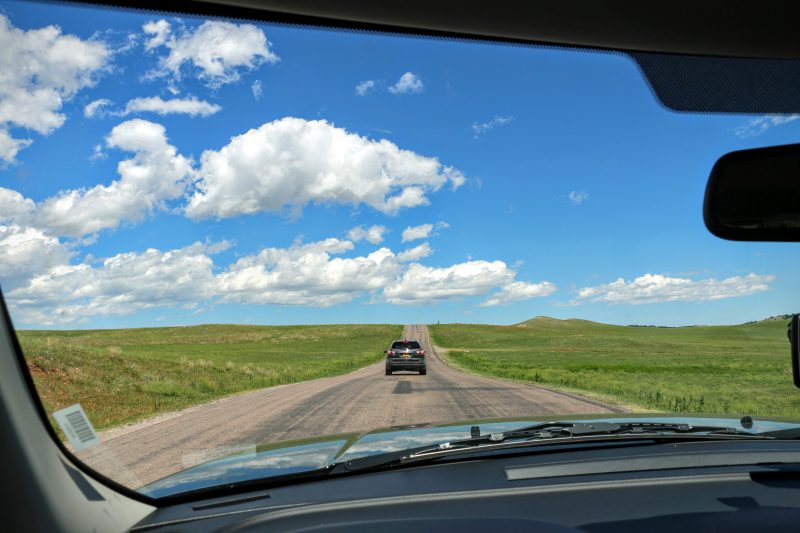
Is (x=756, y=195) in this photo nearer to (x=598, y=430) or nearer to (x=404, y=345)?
(x=598, y=430)

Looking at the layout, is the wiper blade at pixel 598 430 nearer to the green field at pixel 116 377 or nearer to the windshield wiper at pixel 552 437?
the windshield wiper at pixel 552 437

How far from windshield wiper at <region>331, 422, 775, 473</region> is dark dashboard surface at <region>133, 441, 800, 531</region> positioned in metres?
0.06

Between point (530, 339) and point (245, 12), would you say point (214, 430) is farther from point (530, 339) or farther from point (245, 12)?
point (530, 339)

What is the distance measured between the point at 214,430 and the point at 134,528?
650cm

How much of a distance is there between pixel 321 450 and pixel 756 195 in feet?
7.02

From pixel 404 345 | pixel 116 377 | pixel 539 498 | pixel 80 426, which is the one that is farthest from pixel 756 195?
pixel 404 345

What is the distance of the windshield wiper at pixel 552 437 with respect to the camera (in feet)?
8.57

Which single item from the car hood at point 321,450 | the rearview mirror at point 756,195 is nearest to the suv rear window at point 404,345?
the car hood at point 321,450

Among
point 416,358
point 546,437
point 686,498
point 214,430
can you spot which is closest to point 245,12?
point 546,437

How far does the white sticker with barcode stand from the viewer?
2387 mm

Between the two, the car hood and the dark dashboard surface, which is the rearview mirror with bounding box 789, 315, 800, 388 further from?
the car hood

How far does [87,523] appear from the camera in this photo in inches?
79.4

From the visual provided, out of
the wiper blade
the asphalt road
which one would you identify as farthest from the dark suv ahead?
the wiper blade

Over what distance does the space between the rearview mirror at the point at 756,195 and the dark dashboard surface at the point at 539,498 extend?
925mm
